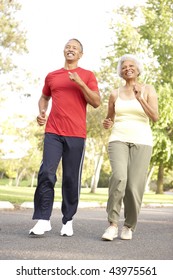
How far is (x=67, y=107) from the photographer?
7.38m

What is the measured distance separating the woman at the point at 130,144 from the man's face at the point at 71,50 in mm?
594

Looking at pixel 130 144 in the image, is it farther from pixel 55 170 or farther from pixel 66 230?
pixel 66 230

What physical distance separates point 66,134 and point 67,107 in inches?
12.7

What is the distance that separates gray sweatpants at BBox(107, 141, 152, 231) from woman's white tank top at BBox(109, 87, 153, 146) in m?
Answer: 0.07

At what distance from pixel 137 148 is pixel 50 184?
1.12 m

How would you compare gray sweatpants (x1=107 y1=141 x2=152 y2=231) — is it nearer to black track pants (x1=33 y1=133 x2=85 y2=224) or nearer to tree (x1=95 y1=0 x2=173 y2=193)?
black track pants (x1=33 y1=133 x2=85 y2=224)

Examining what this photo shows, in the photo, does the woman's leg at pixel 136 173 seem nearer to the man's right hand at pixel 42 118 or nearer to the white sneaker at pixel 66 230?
the white sneaker at pixel 66 230

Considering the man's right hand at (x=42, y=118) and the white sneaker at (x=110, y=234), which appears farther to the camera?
the man's right hand at (x=42, y=118)

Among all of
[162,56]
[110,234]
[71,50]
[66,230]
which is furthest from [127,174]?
[162,56]

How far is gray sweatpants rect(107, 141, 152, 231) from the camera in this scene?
7141 mm

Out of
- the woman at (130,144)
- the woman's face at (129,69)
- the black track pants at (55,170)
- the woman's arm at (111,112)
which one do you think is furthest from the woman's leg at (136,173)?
the woman's face at (129,69)

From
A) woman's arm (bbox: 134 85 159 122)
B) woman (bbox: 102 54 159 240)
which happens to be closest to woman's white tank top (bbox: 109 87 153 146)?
woman (bbox: 102 54 159 240)

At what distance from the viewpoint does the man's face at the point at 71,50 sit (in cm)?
748
